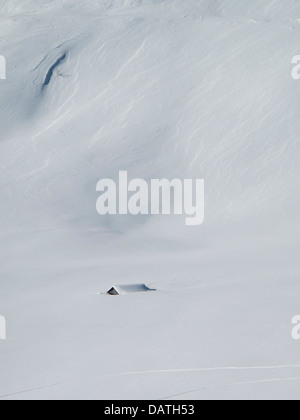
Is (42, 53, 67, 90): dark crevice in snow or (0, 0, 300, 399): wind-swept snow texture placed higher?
(42, 53, 67, 90): dark crevice in snow

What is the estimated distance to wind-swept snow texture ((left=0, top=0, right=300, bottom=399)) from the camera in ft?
21.0

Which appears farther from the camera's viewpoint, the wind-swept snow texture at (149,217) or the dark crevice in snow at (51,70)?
the dark crevice in snow at (51,70)

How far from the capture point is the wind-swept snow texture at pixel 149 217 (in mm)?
6410

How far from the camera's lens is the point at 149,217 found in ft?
43.7

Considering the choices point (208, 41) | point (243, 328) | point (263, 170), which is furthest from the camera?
point (208, 41)

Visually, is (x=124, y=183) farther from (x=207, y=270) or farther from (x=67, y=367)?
(x=67, y=367)

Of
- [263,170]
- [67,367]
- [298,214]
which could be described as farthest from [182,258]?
[67,367]

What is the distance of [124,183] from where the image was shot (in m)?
14.1

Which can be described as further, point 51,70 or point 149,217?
point 51,70

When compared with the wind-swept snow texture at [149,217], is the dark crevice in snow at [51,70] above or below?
above

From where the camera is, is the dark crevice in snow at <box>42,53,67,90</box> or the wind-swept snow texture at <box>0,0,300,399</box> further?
the dark crevice in snow at <box>42,53,67,90</box>

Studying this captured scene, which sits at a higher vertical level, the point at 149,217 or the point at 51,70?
the point at 51,70
